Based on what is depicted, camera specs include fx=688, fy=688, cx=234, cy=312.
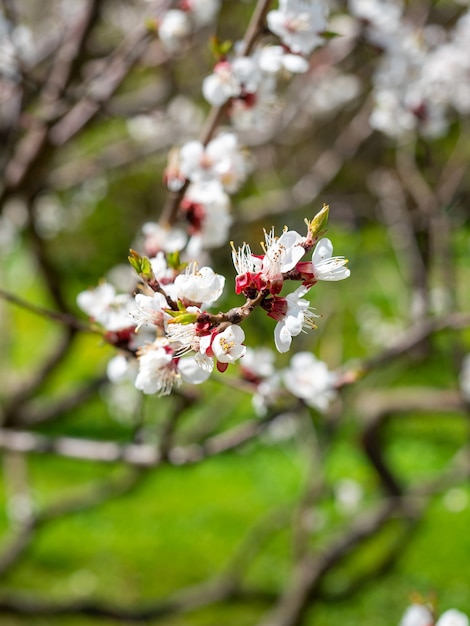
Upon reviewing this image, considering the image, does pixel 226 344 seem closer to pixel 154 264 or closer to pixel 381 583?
pixel 154 264

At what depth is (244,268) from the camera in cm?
77

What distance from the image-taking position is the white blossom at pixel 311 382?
1.45 metres

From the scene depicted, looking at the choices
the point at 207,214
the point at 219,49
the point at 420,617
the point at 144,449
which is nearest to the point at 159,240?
the point at 207,214

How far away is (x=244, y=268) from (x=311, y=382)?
0.79 meters

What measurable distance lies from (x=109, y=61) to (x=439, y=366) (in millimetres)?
4052

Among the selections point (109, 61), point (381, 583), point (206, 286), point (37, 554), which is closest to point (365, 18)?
point (109, 61)

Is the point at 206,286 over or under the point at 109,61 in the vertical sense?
under

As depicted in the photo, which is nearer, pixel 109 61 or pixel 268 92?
pixel 268 92

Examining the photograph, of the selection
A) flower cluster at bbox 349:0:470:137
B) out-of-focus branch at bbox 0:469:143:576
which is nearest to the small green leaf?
flower cluster at bbox 349:0:470:137

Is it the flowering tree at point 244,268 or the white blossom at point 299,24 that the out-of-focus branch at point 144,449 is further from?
the white blossom at point 299,24

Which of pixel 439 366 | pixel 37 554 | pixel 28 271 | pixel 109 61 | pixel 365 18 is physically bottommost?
pixel 37 554

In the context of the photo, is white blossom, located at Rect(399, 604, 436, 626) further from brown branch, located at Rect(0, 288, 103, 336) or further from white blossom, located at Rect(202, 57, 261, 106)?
white blossom, located at Rect(202, 57, 261, 106)

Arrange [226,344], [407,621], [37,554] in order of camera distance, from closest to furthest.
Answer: [226,344], [407,621], [37,554]

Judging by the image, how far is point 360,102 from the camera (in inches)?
206
